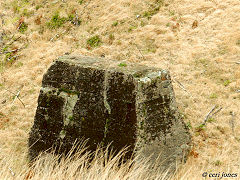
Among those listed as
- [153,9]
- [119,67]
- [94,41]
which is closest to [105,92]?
[119,67]

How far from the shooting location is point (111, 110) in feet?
13.3

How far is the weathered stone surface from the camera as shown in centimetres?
396

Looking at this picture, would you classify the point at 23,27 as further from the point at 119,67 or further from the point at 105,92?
the point at 105,92

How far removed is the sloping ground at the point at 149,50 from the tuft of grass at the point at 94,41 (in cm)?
3

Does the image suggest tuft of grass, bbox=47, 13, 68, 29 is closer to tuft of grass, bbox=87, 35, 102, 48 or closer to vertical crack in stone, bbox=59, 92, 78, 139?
tuft of grass, bbox=87, 35, 102, 48

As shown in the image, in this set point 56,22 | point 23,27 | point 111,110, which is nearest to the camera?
point 111,110

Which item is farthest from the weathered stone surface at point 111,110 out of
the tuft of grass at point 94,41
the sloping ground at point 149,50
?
the tuft of grass at point 94,41

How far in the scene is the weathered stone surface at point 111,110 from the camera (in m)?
3.96

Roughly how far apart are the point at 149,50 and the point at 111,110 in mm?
3904

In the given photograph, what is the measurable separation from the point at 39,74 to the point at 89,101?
154 inches

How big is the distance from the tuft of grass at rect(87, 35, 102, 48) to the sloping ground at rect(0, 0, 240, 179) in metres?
0.03

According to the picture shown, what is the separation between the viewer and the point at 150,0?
908 centimetres

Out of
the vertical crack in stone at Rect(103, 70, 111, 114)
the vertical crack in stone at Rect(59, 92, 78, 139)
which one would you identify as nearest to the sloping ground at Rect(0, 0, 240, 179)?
the vertical crack in stone at Rect(59, 92, 78, 139)

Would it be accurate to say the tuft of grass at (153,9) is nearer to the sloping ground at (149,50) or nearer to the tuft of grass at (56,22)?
the sloping ground at (149,50)
